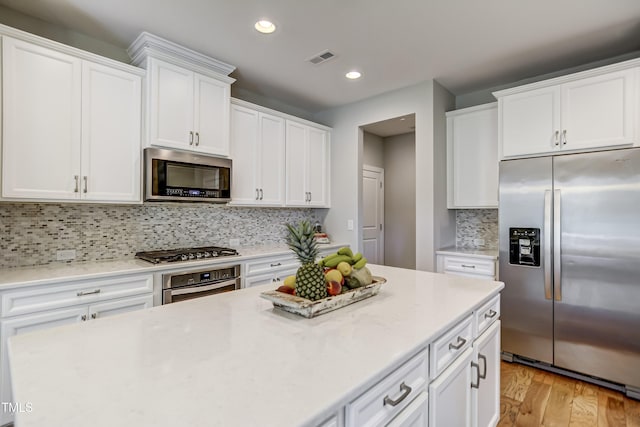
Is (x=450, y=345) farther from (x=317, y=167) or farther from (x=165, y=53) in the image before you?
(x=317, y=167)

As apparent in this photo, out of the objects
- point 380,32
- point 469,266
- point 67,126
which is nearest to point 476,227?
point 469,266

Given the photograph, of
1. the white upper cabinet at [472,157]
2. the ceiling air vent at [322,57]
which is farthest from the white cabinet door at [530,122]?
the ceiling air vent at [322,57]

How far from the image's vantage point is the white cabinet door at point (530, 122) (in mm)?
2672

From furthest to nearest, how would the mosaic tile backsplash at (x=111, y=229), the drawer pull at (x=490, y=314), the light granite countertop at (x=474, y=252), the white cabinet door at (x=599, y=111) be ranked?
the light granite countertop at (x=474, y=252)
the white cabinet door at (x=599, y=111)
the mosaic tile backsplash at (x=111, y=229)
the drawer pull at (x=490, y=314)

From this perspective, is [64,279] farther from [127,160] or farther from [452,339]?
[452,339]

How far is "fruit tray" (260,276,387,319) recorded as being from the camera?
1.19 m

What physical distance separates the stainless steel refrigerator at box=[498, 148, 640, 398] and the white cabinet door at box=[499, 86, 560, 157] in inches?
6.2

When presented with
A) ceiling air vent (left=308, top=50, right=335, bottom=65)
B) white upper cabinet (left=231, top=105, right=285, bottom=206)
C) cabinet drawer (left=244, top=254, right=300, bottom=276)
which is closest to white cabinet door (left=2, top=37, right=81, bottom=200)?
white upper cabinet (left=231, top=105, right=285, bottom=206)

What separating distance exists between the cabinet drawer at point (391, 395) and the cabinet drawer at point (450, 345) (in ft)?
0.17

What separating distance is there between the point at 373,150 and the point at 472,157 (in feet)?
6.60

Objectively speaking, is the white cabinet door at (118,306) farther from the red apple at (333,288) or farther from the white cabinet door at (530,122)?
the white cabinet door at (530,122)

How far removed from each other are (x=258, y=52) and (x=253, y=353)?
2.60 m

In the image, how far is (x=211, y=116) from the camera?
2869mm

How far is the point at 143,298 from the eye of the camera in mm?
2260
